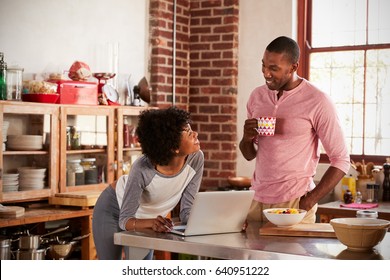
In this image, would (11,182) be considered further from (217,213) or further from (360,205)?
(360,205)

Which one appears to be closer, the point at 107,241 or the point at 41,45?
the point at 107,241

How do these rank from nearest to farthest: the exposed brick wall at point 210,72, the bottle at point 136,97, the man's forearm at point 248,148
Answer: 1. the man's forearm at point 248,148
2. the bottle at point 136,97
3. the exposed brick wall at point 210,72

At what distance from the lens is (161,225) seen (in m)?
2.74

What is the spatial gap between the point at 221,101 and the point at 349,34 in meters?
1.18

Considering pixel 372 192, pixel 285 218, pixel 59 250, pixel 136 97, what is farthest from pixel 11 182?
pixel 372 192

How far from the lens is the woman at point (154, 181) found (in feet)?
9.55

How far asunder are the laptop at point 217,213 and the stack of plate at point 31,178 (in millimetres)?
1883

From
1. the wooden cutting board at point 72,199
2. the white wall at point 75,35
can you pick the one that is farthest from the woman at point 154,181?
the white wall at point 75,35

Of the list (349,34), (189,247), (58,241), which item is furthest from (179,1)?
(189,247)

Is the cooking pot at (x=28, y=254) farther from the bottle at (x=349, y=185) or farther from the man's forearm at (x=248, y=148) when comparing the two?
the bottle at (x=349, y=185)

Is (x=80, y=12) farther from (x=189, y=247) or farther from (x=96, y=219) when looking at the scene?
(x=189, y=247)

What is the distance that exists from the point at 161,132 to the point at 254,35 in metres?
2.93

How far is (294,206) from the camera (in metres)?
3.03

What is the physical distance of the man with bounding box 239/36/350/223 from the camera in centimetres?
303
